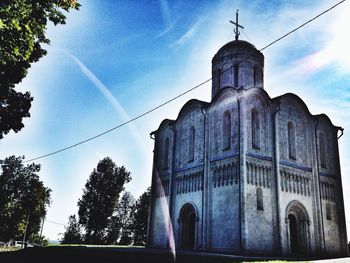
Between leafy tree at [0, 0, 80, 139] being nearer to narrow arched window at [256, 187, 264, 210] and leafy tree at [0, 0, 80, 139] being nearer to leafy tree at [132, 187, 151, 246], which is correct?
narrow arched window at [256, 187, 264, 210]

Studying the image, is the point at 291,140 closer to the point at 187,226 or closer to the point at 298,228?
the point at 298,228

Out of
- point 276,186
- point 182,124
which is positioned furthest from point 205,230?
point 182,124

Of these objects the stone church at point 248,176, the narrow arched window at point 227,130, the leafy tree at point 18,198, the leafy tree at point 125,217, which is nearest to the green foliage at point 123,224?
the leafy tree at point 125,217

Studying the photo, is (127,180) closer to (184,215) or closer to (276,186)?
(184,215)

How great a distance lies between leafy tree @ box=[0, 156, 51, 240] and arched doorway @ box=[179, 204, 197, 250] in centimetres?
2826

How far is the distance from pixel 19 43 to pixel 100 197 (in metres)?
31.6

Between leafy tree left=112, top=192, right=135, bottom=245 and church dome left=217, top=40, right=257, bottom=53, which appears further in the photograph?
leafy tree left=112, top=192, right=135, bottom=245

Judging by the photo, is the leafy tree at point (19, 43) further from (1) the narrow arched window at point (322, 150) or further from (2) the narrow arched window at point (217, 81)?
(1) the narrow arched window at point (322, 150)

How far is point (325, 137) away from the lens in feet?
75.8

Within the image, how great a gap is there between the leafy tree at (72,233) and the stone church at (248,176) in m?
22.7

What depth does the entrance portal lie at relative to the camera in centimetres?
2105

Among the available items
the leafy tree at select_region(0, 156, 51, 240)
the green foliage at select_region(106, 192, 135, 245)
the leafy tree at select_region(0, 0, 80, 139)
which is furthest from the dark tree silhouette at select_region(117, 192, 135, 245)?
the leafy tree at select_region(0, 0, 80, 139)

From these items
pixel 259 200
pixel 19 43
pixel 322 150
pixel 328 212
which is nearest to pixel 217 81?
pixel 322 150

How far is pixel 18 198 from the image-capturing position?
48.0 meters
